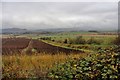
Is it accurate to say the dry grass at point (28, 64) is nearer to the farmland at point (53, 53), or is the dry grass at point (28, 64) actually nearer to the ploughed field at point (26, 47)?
the farmland at point (53, 53)

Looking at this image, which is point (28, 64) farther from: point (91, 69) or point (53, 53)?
point (91, 69)

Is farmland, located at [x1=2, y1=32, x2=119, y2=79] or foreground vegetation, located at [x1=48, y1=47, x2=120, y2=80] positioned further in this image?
farmland, located at [x1=2, y1=32, x2=119, y2=79]

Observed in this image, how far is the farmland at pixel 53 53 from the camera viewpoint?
21.4ft

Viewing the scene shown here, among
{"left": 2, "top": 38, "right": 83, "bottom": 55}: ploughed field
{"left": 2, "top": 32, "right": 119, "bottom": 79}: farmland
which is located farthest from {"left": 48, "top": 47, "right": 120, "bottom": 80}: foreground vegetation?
{"left": 2, "top": 38, "right": 83, "bottom": 55}: ploughed field

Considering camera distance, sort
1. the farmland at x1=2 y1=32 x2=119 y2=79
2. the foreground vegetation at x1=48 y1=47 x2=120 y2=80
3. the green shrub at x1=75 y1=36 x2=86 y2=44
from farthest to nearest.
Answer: the green shrub at x1=75 y1=36 x2=86 y2=44 < the farmland at x1=2 y1=32 x2=119 y2=79 < the foreground vegetation at x1=48 y1=47 x2=120 y2=80

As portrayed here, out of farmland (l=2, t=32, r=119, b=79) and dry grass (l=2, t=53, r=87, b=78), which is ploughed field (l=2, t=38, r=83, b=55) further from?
dry grass (l=2, t=53, r=87, b=78)

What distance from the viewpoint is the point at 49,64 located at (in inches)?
293

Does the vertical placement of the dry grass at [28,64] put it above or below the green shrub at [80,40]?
below

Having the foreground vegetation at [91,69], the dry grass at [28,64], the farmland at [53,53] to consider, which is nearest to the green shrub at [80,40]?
the farmland at [53,53]

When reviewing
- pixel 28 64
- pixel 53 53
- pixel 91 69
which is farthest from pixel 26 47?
pixel 91 69

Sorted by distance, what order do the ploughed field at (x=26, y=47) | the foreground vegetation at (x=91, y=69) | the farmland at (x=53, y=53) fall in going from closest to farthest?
the foreground vegetation at (x=91, y=69), the farmland at (x=53, y=53), the ploughed field at (x=26, y=47)

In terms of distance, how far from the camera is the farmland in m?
6.53

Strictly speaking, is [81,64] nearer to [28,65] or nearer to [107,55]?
[107,55]

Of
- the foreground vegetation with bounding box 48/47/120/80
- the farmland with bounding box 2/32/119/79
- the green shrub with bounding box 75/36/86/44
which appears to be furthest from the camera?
the green shrub with bounding box 75/36/86/44
